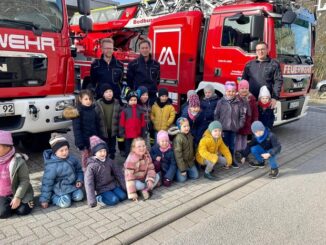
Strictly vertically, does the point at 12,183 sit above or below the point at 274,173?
above

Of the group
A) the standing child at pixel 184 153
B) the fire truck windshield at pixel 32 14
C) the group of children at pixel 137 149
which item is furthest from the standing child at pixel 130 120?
the fire truck windshield at pixel 32 14

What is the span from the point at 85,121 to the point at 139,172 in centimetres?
107

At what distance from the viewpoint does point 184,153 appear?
174 inches

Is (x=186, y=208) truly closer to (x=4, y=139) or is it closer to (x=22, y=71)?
(x=4, y=139)

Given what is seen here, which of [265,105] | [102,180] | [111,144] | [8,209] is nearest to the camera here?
[8,209]

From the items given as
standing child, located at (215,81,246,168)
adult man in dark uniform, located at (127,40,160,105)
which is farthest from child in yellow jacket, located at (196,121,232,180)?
adult man in dark uniform, located at (127,40,160,105)

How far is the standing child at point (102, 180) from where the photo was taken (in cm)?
355

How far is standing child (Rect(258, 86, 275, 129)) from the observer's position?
5227 mm

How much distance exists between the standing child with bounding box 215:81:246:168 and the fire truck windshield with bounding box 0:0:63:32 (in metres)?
2.76

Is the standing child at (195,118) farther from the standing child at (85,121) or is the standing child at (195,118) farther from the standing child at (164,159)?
the standing child at (85,121)

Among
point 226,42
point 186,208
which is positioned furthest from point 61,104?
point 226,42

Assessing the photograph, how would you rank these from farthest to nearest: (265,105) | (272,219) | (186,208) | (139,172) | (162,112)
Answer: (265,105)
(162,112)
(139,172)
(186,208)
(272,219)

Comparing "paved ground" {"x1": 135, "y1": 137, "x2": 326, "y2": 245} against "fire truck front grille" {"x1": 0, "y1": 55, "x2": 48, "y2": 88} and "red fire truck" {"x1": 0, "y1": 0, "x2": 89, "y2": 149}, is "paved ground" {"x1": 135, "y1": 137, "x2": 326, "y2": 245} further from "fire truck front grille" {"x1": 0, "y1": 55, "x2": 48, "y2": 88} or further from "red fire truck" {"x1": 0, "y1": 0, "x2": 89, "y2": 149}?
"fire truck front grille" {"x1": 0, "y1": 55, "x2": 48, "y2": 88}

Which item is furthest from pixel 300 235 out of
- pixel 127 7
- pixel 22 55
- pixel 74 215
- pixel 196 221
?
pixel 127 7
